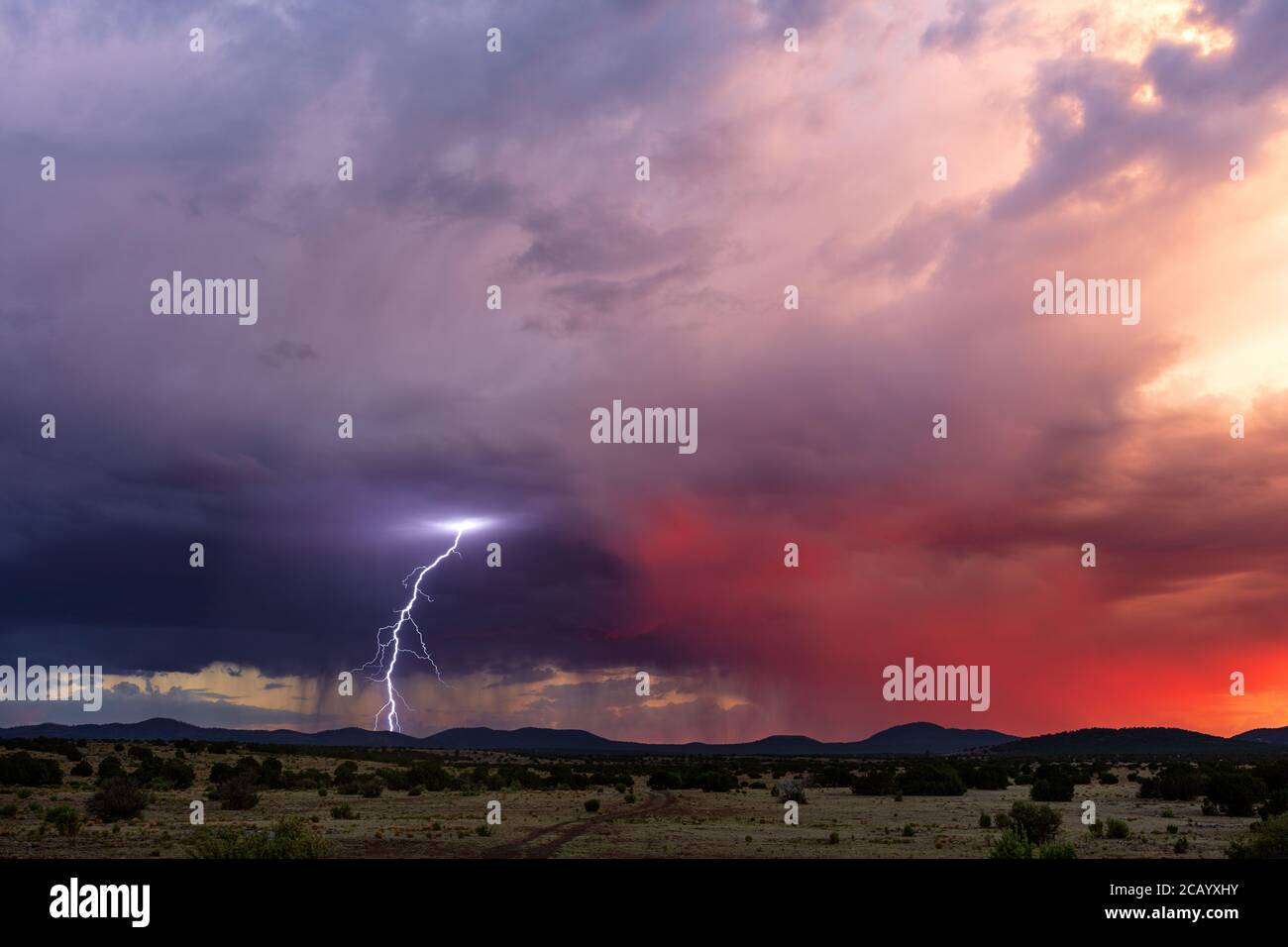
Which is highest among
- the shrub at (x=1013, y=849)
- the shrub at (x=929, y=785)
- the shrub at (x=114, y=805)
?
the shrub at (x=1013, y=849)

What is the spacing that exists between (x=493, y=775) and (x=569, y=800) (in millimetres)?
22555

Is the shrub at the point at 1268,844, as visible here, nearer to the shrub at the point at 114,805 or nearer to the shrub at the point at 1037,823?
the shrub at the point at 1037,823

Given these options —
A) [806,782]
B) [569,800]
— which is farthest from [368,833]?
[806,782]

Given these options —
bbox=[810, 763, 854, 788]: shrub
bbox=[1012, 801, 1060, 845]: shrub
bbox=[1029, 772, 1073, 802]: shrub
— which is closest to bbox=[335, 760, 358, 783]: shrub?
bbox=[810, 763, 854, 788]: shrub

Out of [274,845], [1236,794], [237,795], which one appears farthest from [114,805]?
[1236,794]

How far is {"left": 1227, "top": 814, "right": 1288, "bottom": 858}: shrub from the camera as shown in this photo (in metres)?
31.4

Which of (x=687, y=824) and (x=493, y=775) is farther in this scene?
(x=493, y=775)

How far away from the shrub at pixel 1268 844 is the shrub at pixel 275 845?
100 ft

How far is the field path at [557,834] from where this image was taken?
1377 inches

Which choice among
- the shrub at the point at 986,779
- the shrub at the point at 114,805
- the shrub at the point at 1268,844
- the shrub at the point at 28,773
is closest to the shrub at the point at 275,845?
the shrub at the point at 114,805

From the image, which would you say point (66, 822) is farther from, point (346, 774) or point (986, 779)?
point (986, 779)
